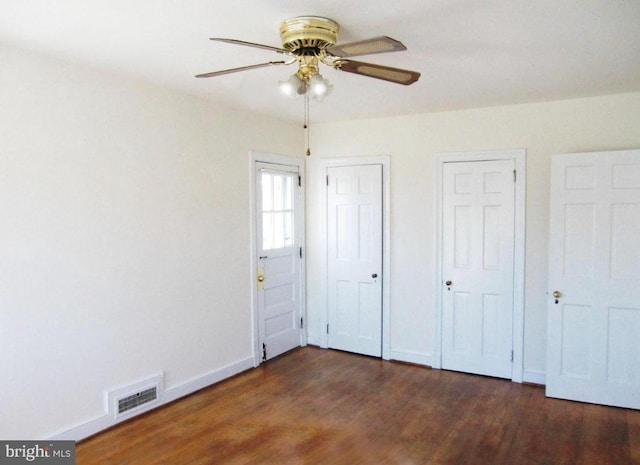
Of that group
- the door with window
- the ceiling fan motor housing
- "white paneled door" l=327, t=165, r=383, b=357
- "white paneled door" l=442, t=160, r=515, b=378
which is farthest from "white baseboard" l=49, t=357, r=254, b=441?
the ceiling fan motor housing

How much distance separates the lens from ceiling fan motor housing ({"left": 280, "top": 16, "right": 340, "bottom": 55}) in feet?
7.27

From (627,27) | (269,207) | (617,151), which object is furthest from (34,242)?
(617,151)

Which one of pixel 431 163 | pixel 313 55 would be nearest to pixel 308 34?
pixel 313 55

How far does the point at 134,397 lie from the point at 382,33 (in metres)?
3.07

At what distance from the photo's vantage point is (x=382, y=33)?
2.44m

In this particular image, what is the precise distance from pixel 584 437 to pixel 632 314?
1.09 meters

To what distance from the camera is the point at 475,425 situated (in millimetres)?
3396

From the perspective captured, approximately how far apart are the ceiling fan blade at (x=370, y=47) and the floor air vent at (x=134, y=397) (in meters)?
2.81

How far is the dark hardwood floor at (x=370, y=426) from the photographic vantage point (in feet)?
9.72

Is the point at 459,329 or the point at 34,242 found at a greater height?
the point at 34,242

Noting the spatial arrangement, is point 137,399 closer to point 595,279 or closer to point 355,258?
point 355,258

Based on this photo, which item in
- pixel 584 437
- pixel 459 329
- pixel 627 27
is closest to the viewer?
pixel 627 27

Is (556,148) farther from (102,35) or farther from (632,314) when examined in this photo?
(102,35)

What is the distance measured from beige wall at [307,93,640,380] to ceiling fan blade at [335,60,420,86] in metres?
2.24
